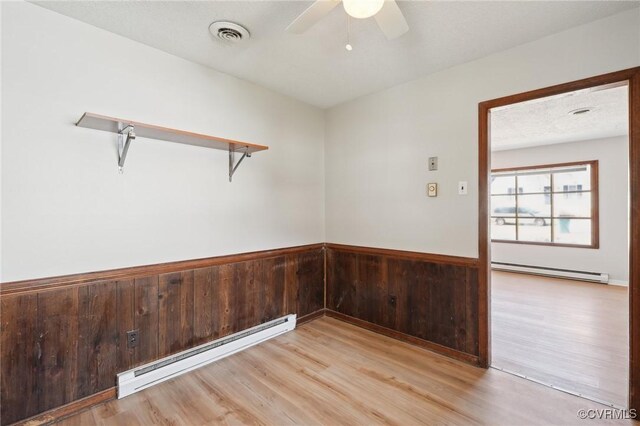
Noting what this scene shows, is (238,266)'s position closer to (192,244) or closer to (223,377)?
(192,244)

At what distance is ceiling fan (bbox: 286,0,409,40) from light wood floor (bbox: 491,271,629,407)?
271cm

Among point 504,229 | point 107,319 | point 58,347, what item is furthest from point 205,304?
point 504,229

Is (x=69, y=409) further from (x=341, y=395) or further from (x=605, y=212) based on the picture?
(x=605, y=212)

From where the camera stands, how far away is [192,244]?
2469mm

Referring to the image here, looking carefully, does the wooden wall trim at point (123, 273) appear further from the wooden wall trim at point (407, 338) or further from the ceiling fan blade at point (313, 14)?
the ceiling fan blade at point (313, 14)

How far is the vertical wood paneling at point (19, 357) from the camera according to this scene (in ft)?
5.46

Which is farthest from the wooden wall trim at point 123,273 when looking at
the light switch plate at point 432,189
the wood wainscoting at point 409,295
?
the light switch plate at point 432,189

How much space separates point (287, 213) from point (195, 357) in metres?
1.63

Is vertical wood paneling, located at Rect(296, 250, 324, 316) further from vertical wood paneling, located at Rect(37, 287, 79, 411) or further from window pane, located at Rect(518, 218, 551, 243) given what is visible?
window pane, located at Rect(518, 218, 551, 243)

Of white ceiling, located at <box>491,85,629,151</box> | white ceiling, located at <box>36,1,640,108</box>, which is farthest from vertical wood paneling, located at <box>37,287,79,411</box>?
white ceiling, located at <box>491,85,629,151</box>

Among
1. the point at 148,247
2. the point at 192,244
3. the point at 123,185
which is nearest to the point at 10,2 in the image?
the point at 123,185

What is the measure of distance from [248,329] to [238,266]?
63 centimetres

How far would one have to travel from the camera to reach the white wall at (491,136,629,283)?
499cm

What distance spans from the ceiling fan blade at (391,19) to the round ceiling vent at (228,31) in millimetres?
1026
